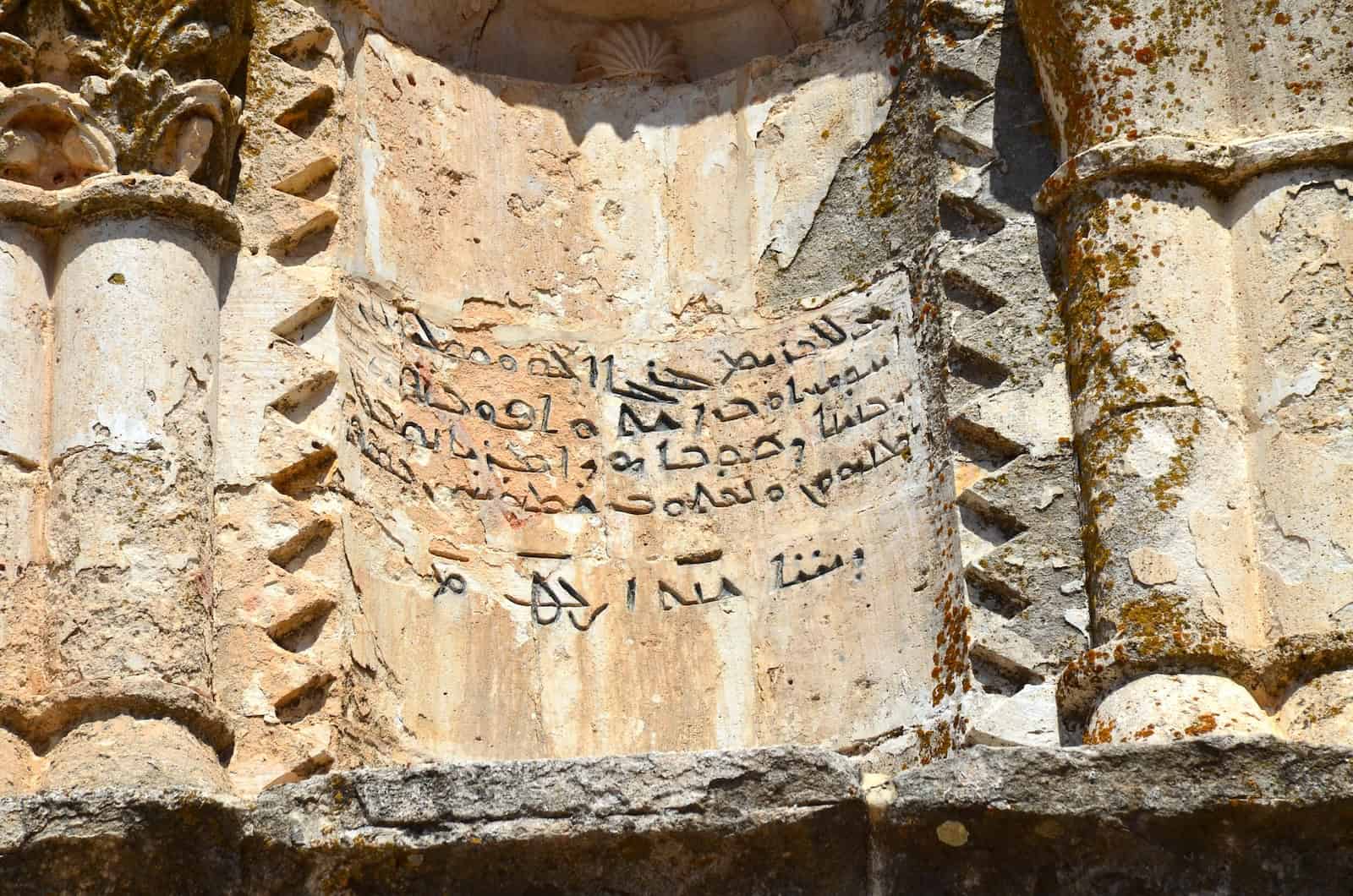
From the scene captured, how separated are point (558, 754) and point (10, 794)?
1284 millimetres

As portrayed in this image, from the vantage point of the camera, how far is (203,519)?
575 centimetres

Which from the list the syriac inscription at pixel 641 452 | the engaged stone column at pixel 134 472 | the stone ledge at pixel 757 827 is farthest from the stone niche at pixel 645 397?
the stone ledge at pixel 757 827

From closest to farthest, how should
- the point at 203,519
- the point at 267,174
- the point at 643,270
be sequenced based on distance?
the point at 203,519
the point at 267,174
the point at 643,270

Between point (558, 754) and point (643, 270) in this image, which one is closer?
point (558, 754)

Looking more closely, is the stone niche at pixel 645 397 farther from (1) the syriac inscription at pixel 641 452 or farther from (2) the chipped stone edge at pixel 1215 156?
(2) the chipped stone edge at pixel 1215 156

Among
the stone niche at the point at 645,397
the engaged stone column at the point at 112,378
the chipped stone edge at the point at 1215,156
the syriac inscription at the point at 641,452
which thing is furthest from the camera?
the syriac inscription at the point at 641,452

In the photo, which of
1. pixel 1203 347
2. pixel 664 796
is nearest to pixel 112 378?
pixel 664 796

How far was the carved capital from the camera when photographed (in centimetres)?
599

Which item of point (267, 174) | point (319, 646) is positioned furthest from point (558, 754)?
point (267, 174)

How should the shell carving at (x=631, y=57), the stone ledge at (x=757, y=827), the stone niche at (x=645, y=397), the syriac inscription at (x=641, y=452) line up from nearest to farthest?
1. the stone ledge at (x=757, y=827)
2. the stone niche at (x=645, y=397)
3. the syriac inscription at (x=641, y=452)
4. the shell carving at (x=631, y=57)

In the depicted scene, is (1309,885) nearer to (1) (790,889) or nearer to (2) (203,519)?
(1) (790,889)

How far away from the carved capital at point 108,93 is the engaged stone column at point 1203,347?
1.86 meters

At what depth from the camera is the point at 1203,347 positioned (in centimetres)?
581

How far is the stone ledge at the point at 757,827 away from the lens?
16.6ft
